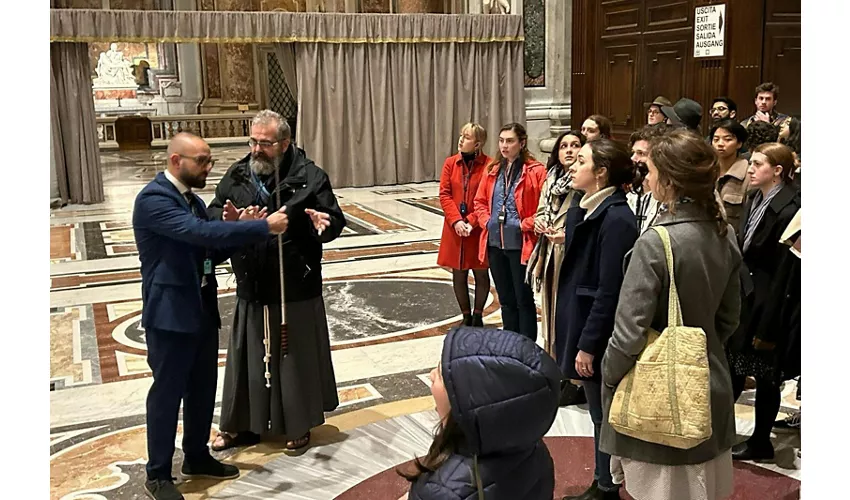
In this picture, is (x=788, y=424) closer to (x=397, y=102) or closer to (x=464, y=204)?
(x=464, y=204)

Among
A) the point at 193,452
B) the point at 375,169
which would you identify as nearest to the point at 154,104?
the point at 375,169

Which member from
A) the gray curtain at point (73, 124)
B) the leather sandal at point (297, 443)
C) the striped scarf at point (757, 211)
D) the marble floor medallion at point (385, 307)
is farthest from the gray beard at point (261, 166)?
the gray curtain at point (73, 124)

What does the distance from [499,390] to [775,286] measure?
2.34 meters

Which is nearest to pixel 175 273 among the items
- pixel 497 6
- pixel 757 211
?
pixel 757 211

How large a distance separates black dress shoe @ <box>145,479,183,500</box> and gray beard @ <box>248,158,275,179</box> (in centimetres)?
146

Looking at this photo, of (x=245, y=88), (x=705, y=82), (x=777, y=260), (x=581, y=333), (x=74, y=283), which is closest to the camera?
(x=581, y=333)

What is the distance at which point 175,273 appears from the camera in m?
3.44

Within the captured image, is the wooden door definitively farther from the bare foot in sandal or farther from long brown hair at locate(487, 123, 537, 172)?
the bare foot in sandal

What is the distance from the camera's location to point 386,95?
45.4ft

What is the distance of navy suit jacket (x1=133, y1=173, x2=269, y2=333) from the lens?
3.36 meters

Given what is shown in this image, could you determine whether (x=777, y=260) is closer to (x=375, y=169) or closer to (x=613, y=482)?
(x=613, y=482)

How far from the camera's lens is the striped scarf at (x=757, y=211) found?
3748mm

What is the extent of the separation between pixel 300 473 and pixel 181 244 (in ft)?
4.16

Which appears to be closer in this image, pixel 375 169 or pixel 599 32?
pixel 599 32
